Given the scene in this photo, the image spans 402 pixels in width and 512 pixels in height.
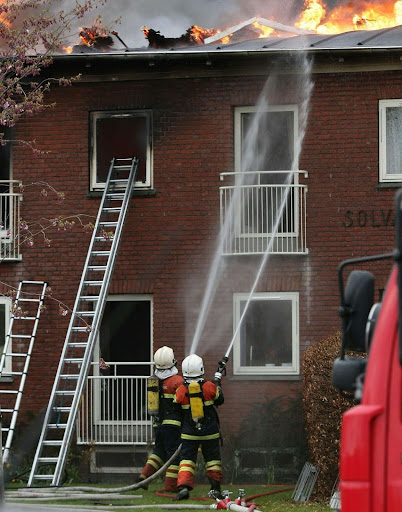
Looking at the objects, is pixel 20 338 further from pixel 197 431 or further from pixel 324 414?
pixel 324 414

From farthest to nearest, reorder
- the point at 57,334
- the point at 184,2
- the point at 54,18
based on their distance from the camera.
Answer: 1. the point at 184,2
2. the point at 57,334
3. the point at 54,18

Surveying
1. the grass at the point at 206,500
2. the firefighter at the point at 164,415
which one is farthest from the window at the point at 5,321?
the firefighter at the point at 164,415

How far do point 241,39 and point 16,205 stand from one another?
4.56 m

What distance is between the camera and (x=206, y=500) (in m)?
13.5

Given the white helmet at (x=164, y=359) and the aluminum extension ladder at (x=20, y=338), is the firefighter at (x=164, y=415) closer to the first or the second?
the white helmet at (x=164, y=359)

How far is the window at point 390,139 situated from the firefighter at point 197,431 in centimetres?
489

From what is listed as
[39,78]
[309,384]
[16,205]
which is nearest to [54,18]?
[39,78]

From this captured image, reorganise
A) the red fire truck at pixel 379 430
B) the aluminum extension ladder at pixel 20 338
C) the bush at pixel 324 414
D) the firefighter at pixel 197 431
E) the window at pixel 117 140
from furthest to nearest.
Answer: the window at pixel 117 140 < the aluminum extension ladder at pixel 20 338 < the firefighter at pixel 197 431 < the bush at pixel 324 414 < the red fire truck at pixel 379 430

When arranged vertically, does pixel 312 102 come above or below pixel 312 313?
above

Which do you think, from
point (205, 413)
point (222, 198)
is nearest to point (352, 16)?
point (222, 198)

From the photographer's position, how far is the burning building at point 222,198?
16547mm

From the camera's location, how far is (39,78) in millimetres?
17266

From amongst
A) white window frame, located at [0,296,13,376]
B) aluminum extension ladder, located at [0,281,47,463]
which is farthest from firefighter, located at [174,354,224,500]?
white window frame, located at [0,296,13,376]

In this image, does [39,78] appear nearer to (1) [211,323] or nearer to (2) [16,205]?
(2) [16,205]
